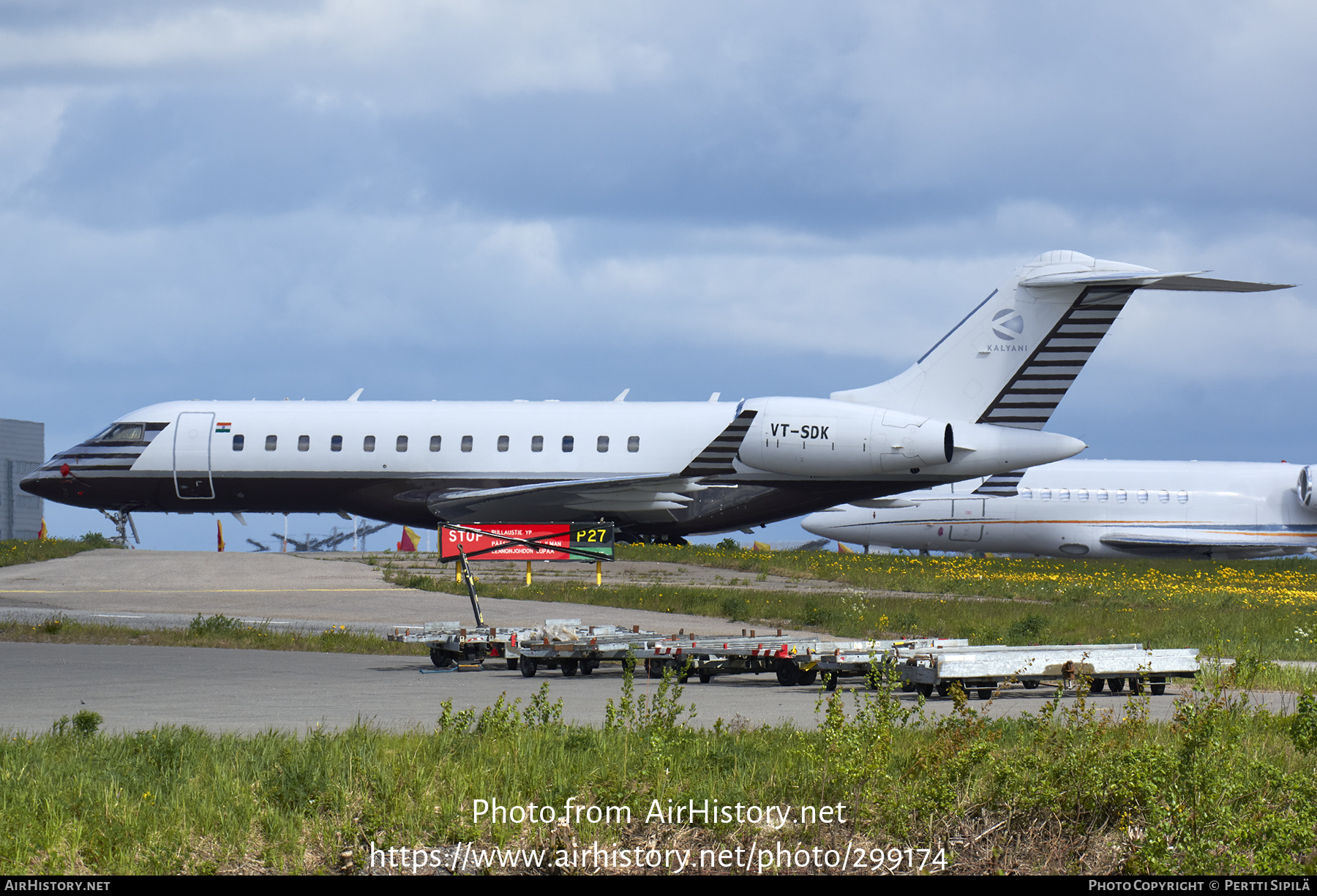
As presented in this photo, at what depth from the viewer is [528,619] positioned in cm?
2133

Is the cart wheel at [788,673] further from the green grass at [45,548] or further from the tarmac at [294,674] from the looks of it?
the green grass at [45,548]

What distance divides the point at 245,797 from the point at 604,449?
21374 millimetres

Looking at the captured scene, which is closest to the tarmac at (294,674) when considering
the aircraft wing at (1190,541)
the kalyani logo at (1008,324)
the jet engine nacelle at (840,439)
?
the jet engine nacelle at (840,439)

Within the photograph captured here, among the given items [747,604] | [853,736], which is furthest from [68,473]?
[853,736]

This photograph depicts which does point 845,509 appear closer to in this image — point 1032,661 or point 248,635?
point 248,635

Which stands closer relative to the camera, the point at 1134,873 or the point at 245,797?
the point at 1134,873

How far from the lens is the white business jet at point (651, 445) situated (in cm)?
2598

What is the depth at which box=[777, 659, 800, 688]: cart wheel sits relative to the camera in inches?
553

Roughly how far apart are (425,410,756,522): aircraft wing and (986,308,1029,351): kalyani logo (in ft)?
19.3

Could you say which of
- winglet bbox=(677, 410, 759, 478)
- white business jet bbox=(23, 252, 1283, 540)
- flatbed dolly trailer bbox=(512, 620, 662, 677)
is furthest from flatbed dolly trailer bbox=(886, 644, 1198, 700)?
winglet bbox=(677, 410, 759, 478)

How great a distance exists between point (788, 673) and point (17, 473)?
87.2 meters

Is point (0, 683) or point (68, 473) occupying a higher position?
point (68, 473)

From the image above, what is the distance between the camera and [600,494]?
27.3m

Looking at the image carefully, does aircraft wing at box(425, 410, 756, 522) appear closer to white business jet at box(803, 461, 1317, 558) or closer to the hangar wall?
white business jet at box(803, 461, 1317, 558)
